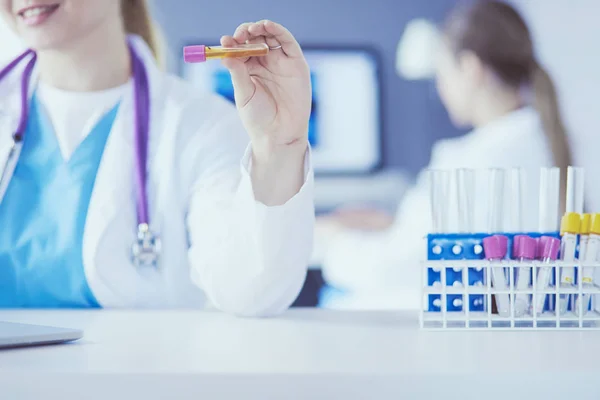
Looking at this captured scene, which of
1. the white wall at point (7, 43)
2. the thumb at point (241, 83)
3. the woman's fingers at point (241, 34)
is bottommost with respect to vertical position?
the thumb at point (241, 83)

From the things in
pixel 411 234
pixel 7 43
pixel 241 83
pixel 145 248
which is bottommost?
pixel 411 234

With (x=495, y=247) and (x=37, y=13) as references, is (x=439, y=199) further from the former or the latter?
(x=37, y=13)

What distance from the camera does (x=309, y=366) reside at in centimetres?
56

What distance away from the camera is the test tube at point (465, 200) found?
823 mm

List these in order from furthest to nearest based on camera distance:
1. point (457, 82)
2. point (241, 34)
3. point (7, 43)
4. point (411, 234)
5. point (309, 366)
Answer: point (457, 82), point (411, 234), point (7, 43), point (241, 34), point (309, 366)

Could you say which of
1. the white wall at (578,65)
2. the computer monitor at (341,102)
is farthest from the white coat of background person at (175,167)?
the white wall at (578,65)

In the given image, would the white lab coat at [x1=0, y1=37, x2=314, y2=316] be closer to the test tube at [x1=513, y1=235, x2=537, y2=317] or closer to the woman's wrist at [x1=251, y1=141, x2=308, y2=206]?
the woman's wrist at [x1=251, y1=141, x2=308, y2=206]

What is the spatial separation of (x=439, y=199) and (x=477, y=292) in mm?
128

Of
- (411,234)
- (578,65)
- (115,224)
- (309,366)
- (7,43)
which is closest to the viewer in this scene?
(309,366)

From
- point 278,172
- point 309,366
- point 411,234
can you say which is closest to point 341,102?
point 411,234

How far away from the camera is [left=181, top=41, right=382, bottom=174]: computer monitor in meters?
3.15

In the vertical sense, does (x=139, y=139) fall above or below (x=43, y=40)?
below

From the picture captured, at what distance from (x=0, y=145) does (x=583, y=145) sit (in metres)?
2.48

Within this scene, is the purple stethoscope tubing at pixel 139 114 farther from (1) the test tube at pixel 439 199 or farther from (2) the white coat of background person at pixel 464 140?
(2) the white coat of background person at pixel 464 140
